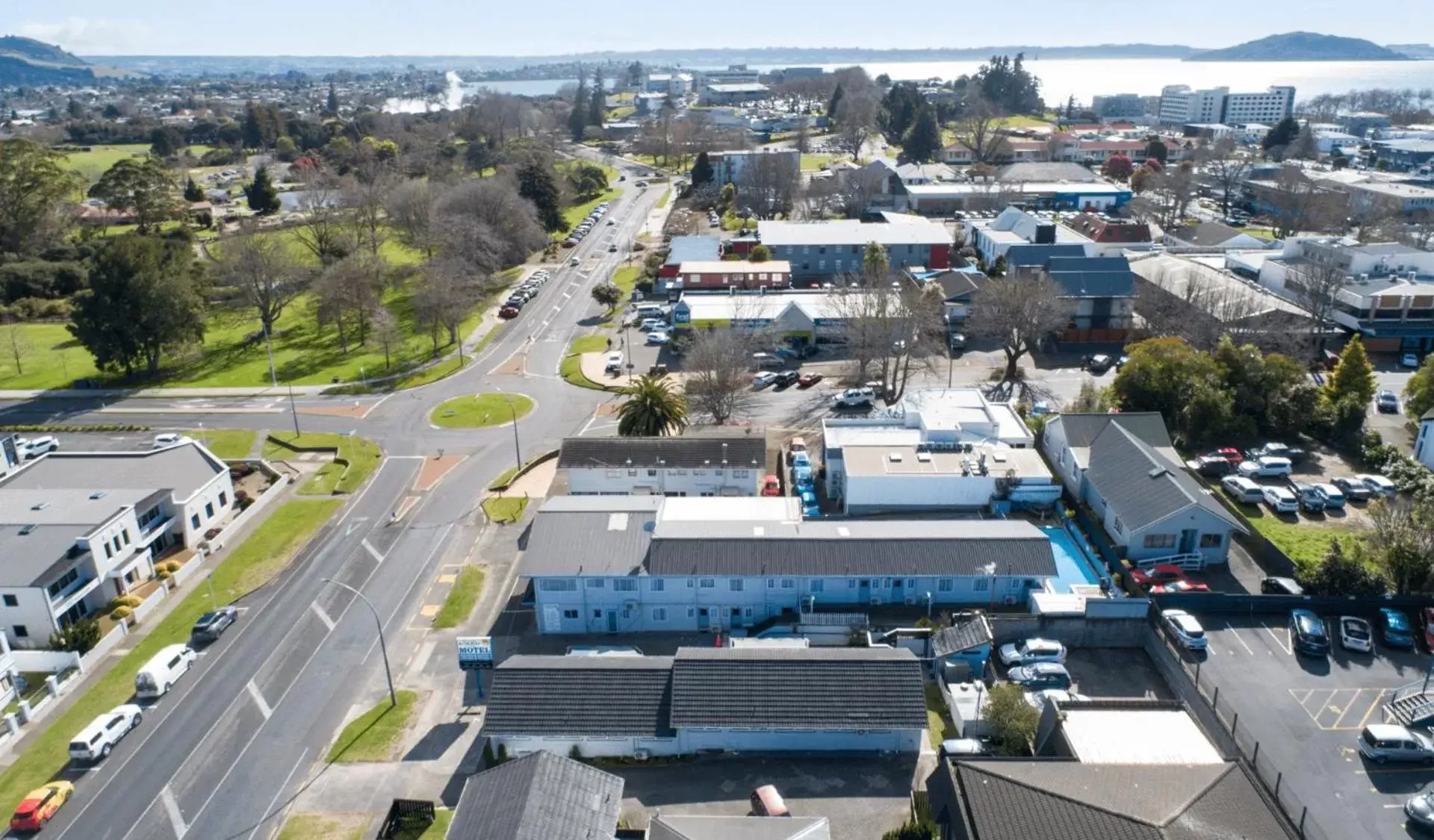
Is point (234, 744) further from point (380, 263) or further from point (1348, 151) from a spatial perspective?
point (1348, 151)

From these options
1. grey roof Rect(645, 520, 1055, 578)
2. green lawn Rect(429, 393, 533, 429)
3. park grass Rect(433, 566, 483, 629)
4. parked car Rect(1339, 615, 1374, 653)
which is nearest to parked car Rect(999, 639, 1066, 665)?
grey roof Rect(645, 520, 1055, 578)

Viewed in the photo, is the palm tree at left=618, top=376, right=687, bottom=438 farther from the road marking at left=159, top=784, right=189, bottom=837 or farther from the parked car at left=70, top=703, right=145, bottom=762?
the road marking at left=159, top=784, right=189, bottom=837

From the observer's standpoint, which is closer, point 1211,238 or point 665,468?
point 665,468

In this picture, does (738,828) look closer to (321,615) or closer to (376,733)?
(376,733)

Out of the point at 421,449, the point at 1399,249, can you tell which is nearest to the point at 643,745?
the point at 421,449

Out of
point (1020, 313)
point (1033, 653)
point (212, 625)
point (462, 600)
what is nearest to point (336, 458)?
point (212, 625)

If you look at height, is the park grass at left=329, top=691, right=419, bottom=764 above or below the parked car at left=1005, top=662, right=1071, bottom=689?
below
